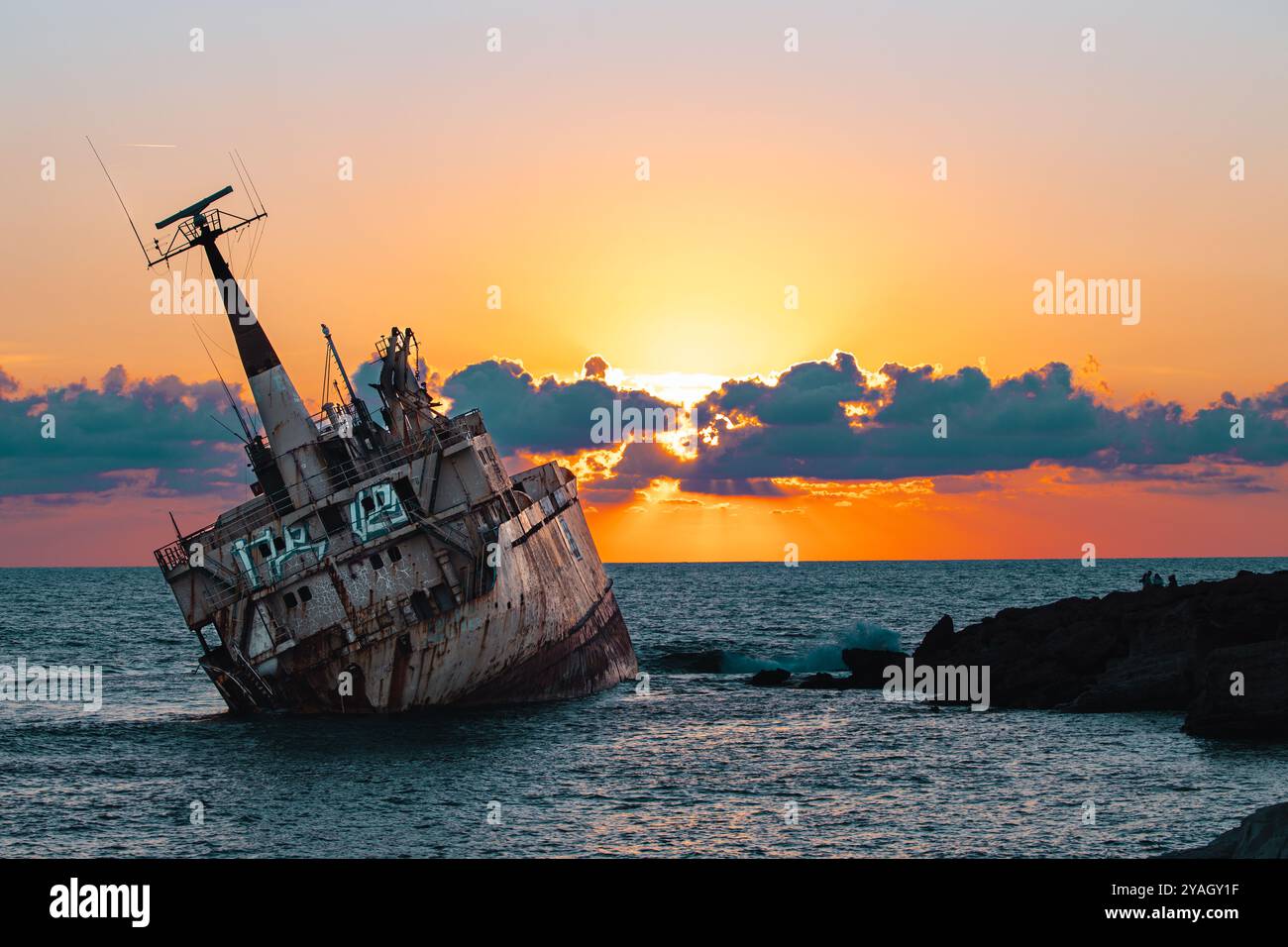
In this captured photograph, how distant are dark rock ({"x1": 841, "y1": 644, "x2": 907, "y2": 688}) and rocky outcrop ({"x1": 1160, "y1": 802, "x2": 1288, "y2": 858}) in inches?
1186

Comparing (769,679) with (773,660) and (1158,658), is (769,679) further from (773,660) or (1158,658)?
(1158,658)

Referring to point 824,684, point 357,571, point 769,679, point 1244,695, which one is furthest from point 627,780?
point 769,679

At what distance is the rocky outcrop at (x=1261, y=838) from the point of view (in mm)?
14188

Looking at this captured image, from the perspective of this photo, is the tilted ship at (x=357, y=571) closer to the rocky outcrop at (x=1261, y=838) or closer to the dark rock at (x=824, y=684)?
the dark rock at (x=824, y=684)

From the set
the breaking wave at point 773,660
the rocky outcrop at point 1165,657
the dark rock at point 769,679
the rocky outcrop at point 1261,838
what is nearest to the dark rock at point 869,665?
the rocky outcrop at point 1165,657

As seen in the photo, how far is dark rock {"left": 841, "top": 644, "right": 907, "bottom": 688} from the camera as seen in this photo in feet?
153

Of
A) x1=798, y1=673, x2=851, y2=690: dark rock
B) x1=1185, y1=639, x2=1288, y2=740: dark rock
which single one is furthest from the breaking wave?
x1=1185, y1=639, x2=1288, y2=740: dark rock

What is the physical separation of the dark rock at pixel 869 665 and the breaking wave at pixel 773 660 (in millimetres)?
5376

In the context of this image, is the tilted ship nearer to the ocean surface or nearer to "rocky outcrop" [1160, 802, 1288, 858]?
the ocean surface

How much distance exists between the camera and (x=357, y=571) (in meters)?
31.9

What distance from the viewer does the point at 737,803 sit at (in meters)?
25.7

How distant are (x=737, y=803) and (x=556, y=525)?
18336mm

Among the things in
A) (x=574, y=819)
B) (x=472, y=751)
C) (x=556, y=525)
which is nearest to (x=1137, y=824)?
(x=574, y=819)
